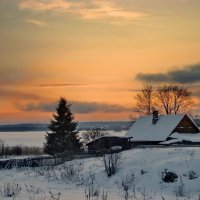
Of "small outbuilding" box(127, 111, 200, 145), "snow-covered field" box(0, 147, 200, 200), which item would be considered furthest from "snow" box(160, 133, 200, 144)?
"snow-covered field" box(0, 147, 200, 200)

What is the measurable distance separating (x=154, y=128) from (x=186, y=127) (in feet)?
15.5

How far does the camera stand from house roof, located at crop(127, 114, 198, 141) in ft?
209

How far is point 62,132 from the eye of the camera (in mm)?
66438

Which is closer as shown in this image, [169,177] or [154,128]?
[169,177]

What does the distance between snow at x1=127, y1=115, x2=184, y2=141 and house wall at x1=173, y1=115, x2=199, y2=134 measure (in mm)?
953

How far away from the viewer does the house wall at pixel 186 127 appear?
214ft

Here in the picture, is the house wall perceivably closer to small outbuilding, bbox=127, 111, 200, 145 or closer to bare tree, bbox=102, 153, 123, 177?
small outbuilding, bbox=127, 111, 200, 145

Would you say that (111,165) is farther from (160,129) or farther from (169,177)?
(160,129)

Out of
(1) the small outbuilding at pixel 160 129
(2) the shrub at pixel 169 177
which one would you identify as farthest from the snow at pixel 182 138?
(2) the shrub at pixel 169 177

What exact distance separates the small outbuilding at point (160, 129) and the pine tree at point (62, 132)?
8332 millimetres

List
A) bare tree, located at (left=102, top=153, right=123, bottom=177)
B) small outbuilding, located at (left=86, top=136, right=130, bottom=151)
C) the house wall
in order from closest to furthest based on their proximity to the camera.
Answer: bare tree, located at (left=102, top=153, right=123, bottom=177), small outbuilding, located at (left=86, top=136, right=130, bottom=151), the house wall

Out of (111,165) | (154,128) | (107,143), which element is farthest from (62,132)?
(111,165)

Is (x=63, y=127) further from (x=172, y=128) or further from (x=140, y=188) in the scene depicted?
(x=140, y=188)

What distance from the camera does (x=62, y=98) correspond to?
225ft
